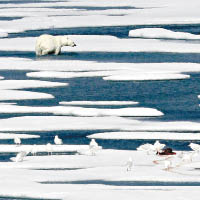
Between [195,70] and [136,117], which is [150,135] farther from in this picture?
[195,70]

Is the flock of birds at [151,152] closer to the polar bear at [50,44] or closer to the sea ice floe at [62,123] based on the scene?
the sea ice floe at [62,123]

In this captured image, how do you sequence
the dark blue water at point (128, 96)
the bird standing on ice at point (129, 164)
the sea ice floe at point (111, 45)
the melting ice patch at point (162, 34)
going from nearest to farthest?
the bird standing on ice at point (129, 164) → the dark blue water at point (128, 96) → the sea ice floe at point (111, 45) → the melting ice patch at point (162, 34)

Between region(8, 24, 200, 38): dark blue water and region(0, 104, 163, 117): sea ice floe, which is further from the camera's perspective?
region(8, 24, 200, 38): dark blue water

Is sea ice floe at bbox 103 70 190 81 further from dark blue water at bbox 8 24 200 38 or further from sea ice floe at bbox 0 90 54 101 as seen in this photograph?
dark blue water at bbox 8 24 200 38

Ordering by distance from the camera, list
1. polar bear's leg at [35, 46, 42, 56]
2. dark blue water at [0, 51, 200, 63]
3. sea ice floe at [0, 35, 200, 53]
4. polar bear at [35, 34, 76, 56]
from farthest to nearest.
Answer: sea ice floe at [0, 35, 200, 53]
polar bear's leg at [35, 46, 42, 56]
polar bear at [35, 34, 76, 56]
dark blue water at [0, 51, 200, 63]

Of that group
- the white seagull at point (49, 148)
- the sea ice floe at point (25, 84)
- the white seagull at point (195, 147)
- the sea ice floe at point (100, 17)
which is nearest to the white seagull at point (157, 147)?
the white seagull at point (195, 147)

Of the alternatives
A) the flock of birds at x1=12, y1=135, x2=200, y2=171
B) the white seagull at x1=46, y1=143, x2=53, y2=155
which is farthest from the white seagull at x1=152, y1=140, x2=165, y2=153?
the white seagull at x1=46, y1=143, x2=53, y2=155
